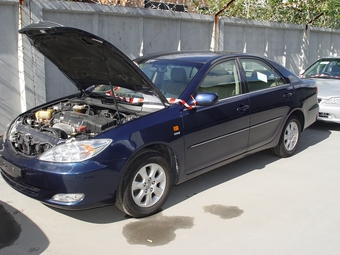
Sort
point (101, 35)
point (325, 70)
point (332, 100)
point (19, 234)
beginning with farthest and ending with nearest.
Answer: point (325, 70)
point (101, 35)
point (332, 100)
point (19, 234)

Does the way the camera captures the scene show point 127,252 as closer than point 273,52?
Yes

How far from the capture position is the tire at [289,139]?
6148 millimetres

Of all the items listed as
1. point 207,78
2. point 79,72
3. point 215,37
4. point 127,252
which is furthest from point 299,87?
point 215,37

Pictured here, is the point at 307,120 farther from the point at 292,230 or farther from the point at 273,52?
the point at 273,52

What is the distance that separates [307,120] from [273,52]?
7.07m

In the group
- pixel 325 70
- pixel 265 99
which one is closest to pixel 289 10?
pixel 325 70

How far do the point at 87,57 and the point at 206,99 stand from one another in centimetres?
143

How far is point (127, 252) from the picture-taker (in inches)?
140

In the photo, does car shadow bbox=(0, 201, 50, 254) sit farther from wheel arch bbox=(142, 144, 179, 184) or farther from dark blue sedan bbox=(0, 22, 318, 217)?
wheel arch bbox=(142, 144, 179, 184)

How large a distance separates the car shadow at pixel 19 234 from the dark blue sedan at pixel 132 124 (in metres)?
0.37

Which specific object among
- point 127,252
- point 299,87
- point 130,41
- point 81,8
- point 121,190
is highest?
point 81,8

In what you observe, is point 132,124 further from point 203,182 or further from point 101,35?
point 101,35

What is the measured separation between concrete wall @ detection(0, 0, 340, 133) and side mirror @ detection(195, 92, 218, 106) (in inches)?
150

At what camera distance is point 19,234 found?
3.87 m
